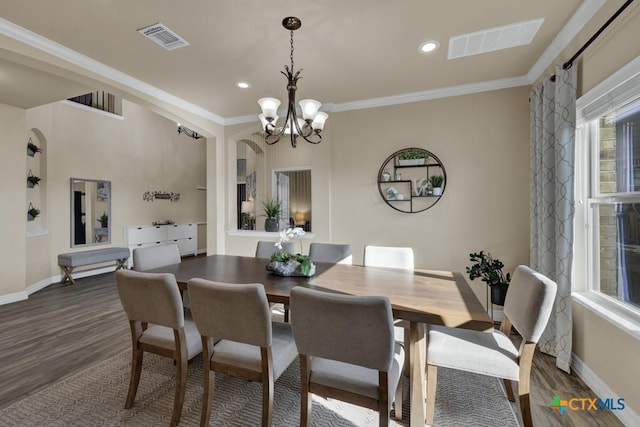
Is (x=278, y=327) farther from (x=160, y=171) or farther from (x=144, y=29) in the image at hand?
(x=160, y=171)

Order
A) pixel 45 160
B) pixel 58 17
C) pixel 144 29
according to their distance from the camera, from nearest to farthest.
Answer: pixel 58 17
pixel 144 29
pixel 45 160

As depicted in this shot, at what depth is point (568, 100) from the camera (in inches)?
94.4

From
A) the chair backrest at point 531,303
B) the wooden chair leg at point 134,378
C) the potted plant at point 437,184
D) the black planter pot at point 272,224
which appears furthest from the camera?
the black planter pot at point 272,224

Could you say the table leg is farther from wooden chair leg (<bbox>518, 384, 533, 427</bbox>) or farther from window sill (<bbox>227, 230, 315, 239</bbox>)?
window sill (<bbox>227, 230, 315, 239</bbox>)

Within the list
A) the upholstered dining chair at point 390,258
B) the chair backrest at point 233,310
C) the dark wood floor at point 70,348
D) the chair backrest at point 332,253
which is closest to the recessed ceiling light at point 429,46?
the upholstered dining chair at point 390,258

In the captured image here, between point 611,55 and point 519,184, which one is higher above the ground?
point 611,55

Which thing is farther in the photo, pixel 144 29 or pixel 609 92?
pixel 144 29

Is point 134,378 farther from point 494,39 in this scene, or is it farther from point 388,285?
point 494,39

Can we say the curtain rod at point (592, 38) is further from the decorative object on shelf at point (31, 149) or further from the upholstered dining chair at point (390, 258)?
the decorative object on shelf at point (31, 149)

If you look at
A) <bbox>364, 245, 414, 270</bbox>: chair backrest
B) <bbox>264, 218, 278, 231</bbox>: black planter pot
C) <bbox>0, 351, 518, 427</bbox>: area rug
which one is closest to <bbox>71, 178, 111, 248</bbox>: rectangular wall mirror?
<bbox>264, 218, 278, 231</bbox>: black planter pot

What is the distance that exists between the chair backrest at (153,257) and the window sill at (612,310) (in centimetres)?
343

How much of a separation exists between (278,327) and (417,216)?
8.06 feet

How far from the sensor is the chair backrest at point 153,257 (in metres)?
2.61

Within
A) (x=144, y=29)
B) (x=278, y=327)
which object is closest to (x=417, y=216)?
(x=278, y=327)
